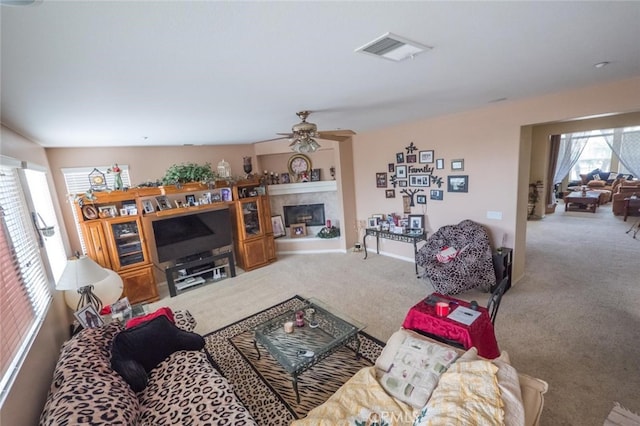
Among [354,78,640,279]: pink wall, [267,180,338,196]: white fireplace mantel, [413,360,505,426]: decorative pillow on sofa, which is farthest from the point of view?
[267,180,338,196]: white fireplace mantel

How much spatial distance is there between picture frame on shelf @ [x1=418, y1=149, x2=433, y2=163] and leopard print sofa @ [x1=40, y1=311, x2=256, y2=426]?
4137mm

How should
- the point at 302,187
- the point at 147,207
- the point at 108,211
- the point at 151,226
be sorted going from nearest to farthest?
the point at 108,211
the point at 147,207
the point at 151,226
the point at 302,187

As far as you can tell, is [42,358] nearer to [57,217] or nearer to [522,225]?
[57,217]

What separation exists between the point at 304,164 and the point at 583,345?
5095 millimetres

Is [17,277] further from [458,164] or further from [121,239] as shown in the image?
[458,164]

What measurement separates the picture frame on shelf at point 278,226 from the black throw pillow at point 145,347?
3739 millimetres

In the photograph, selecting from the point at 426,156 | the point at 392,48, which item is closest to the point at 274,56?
the point at 392,48

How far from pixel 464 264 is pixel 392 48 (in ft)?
10.1

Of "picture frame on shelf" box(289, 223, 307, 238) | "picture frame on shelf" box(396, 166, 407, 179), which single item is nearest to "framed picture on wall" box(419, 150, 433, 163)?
"picture frame on shelf" box(396, 166, 407, 179)

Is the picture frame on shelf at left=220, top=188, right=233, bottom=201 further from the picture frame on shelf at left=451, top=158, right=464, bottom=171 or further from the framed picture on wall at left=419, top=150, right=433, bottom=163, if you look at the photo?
the picture frame on shelf at left=451, top=158, right=464, bottom=171

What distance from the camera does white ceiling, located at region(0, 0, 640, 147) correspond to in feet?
3.70

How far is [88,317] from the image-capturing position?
257 cm

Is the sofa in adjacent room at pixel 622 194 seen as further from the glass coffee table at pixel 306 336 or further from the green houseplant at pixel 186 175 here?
the green houseplant at pixel 186 175

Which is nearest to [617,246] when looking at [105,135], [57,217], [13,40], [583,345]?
[583,345]
